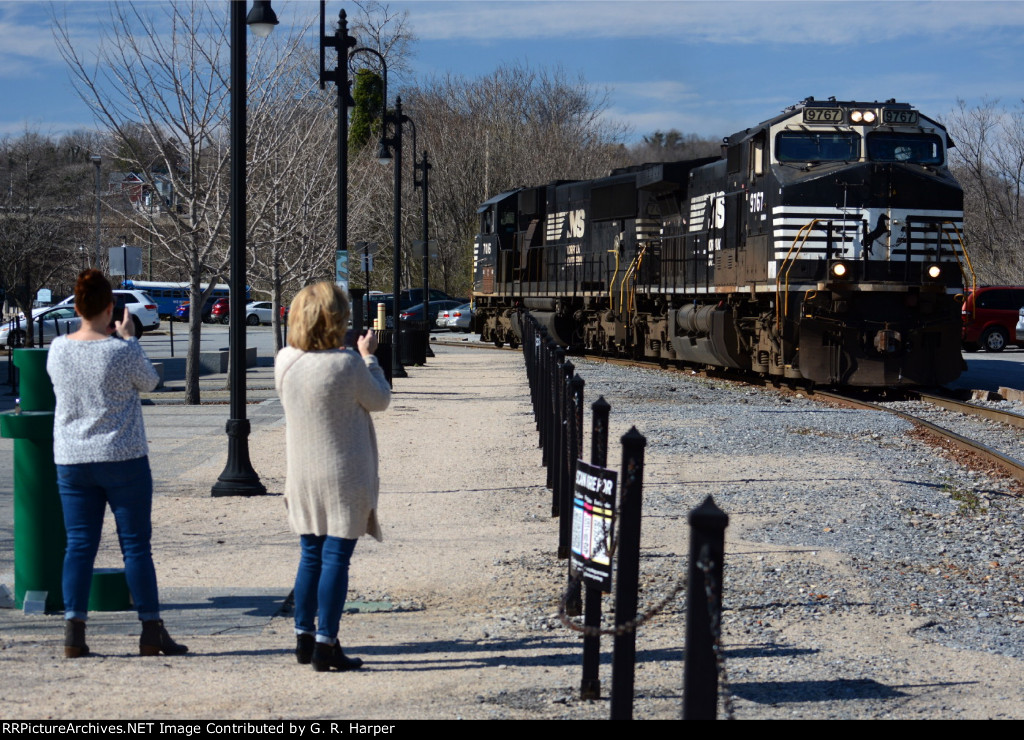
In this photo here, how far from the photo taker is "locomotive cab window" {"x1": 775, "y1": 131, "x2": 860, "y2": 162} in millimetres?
A: 18062

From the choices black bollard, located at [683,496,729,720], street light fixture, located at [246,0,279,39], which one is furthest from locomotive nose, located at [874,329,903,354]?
black bollard, located at [683,496,729,720]

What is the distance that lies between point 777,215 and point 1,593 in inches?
529

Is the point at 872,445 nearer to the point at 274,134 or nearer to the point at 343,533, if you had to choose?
the point at 343,533

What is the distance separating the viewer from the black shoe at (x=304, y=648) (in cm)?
534

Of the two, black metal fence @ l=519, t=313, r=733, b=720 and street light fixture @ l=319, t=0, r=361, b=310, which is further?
street light fixture @ l=319, t=0, r=361, b=310

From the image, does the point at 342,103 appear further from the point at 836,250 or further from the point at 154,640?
the point at 154,640

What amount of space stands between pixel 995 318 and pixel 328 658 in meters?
31.0

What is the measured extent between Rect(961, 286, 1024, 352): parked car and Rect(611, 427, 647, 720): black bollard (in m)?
30.6

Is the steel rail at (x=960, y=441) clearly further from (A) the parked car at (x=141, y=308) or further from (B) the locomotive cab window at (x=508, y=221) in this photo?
(A) the parked car at (x=141, y=308)

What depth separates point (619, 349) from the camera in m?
27.9

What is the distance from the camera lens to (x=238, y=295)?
1035 cm

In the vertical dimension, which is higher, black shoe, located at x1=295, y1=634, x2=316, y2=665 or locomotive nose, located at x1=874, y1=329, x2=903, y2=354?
locomotive nose, located at x1=874, y1=329, x2=903, y2=354

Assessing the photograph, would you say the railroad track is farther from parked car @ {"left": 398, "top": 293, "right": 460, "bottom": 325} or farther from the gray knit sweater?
parked car @ {"left": 398, "top": 293, "right": 460, "bottom": 325}

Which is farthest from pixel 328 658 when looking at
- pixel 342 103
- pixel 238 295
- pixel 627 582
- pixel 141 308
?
pixel 141 308
